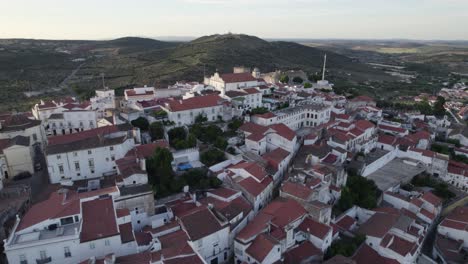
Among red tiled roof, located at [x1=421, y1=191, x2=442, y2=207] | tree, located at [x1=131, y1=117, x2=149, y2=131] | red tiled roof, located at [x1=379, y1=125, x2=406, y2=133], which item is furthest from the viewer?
red tiled roof, located at [x1=379, y1=125, x2=406, y2=133]

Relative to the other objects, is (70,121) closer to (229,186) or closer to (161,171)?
(161,171)

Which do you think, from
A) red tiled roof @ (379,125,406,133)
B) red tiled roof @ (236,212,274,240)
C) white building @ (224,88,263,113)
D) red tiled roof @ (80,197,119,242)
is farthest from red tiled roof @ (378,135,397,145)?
red tiled roof @ (80,197,119,242)

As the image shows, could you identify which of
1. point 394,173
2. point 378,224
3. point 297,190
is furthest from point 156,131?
point 394,173

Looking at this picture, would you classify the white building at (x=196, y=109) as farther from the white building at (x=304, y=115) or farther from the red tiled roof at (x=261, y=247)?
the red tiled roof at (x=261, y=247)

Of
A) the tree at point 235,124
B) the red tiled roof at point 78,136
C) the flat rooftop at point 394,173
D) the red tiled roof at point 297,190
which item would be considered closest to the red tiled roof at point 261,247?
the red tiled roof at point 297,190

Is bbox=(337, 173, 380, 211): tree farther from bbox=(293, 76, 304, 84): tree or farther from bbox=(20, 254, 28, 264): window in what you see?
bbox=(293, 76, 304, 84): tree

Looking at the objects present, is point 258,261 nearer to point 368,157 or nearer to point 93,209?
point 93,209
